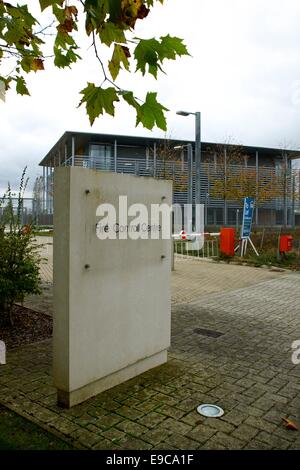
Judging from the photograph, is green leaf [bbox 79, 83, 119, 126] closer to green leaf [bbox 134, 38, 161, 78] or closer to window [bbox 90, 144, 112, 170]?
green leaf [bbox 134, 38, 161, 78]

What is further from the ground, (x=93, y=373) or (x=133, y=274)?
(x=133, y=274)

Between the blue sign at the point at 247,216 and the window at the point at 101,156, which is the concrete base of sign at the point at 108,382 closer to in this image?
the blue sign at the point at 247,216

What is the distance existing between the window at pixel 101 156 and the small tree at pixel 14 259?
29237 mm

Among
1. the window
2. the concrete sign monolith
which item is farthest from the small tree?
the window

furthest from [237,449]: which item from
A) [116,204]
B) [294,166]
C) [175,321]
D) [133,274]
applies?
[294,166]

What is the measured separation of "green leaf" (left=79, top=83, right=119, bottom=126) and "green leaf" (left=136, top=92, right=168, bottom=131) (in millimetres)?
256

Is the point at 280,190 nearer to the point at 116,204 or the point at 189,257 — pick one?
the point at 189,257

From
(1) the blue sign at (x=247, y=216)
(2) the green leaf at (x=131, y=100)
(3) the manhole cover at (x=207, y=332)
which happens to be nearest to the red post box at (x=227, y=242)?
(1) the blue sign at (x=247, y=216)

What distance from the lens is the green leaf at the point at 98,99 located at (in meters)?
2.81

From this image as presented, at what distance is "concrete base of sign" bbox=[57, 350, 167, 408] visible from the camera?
11.7ft
